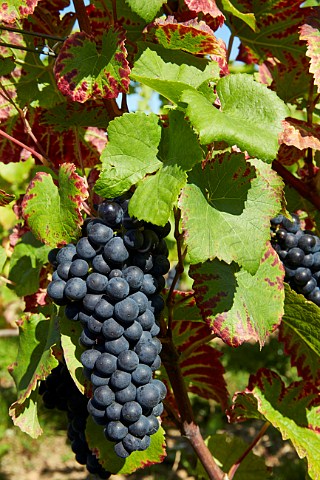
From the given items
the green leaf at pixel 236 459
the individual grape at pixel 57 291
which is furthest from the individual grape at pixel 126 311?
the green leaf at pixel 236 459

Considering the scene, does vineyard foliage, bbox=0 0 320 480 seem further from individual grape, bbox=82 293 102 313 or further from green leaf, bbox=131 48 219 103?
individual grape, bbox=82 293 102 313

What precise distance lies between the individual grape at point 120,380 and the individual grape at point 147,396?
0.10 ft

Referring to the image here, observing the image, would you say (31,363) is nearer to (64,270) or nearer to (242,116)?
(64,270)

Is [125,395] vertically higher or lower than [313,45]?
lower

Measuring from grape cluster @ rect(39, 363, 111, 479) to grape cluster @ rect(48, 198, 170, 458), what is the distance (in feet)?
1.28

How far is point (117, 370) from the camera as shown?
0.95 metres

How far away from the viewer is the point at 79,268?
0.97m

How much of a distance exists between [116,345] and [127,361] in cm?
3

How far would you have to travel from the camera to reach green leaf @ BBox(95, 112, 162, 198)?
92 cm

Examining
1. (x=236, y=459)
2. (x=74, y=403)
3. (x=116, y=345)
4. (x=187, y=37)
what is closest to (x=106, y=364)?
(x=116, y=345)

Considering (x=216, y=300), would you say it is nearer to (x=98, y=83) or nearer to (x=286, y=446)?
(x=98, y=83)

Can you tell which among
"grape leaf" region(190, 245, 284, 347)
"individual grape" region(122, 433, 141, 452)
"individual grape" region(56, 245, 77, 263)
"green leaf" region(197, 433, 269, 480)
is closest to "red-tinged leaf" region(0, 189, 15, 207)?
"individual grape" region(56, 245, 77, 263)

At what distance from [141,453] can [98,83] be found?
0.74 m

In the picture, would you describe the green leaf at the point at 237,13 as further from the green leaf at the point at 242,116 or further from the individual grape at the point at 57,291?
the individual grape at the point at 57,291
